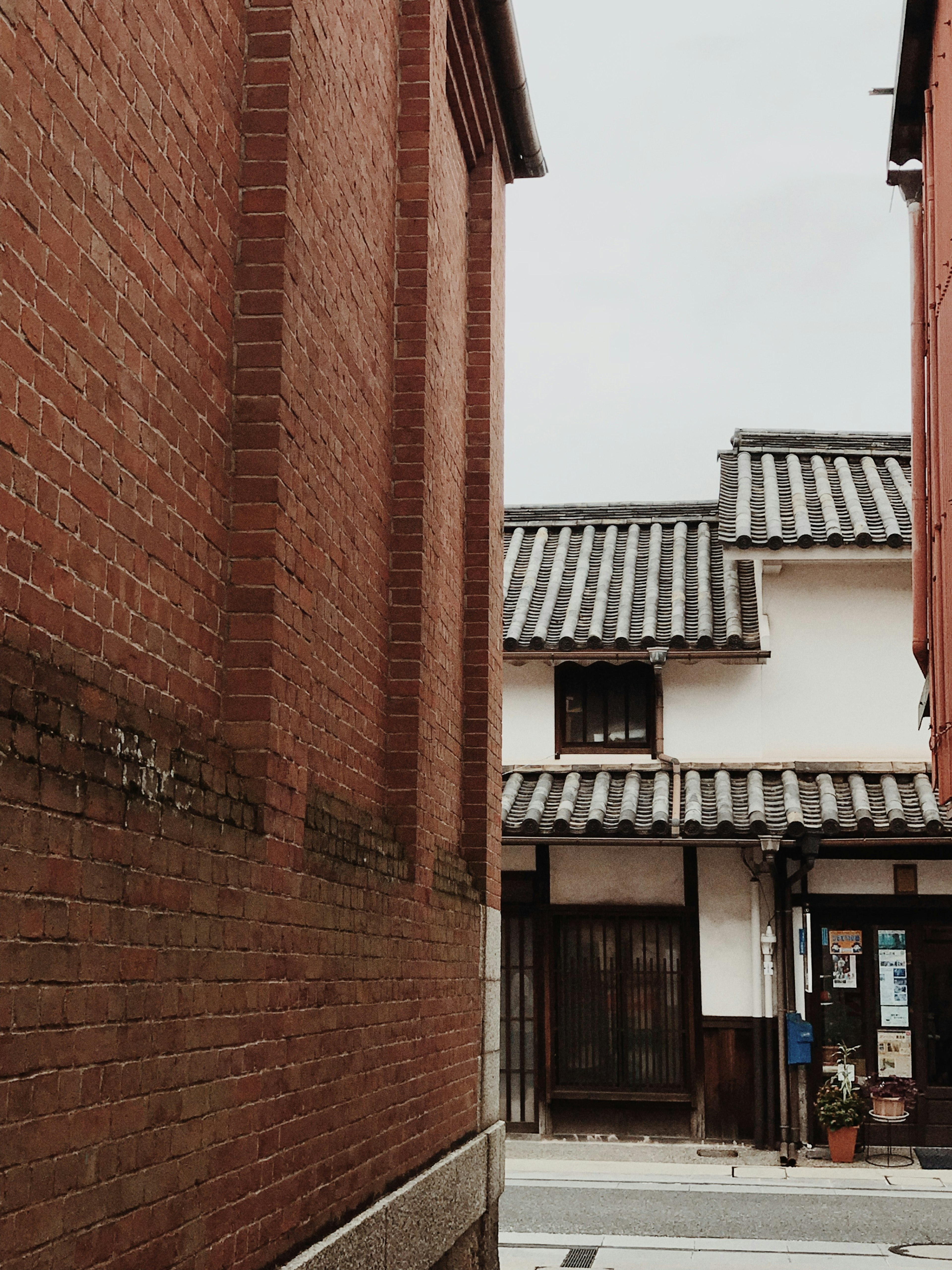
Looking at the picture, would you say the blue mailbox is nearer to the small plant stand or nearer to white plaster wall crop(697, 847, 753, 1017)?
white plaster wall crop(697, 847, 753, 1017)

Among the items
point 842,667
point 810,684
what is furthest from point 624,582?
point 842,667

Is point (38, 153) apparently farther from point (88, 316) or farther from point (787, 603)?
point (787, 603)

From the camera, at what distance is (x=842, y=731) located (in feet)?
56.6

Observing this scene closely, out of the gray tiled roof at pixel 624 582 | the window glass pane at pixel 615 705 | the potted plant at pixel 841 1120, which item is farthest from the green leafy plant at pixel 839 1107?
the gray tiled roof at pixel 624 582

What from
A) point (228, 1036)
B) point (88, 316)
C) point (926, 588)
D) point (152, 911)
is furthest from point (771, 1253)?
point (88, 316)

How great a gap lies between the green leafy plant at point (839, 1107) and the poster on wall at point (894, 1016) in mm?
929

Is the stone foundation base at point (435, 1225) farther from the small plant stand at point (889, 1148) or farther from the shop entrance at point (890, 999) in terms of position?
the shop entrance at point (890, 999)

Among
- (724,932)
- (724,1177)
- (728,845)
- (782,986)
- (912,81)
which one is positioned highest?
(912,81)

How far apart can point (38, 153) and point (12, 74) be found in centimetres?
19

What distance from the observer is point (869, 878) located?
16.2 m

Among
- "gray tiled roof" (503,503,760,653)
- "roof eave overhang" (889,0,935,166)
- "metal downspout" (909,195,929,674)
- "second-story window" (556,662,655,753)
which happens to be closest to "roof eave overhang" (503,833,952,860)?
"second-story window" (556,662,655,753)

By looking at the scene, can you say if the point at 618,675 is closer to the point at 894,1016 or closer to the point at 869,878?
the point at 869,878

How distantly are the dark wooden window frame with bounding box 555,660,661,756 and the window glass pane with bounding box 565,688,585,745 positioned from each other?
0.03 metres

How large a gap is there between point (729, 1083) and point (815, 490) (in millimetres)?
8102
